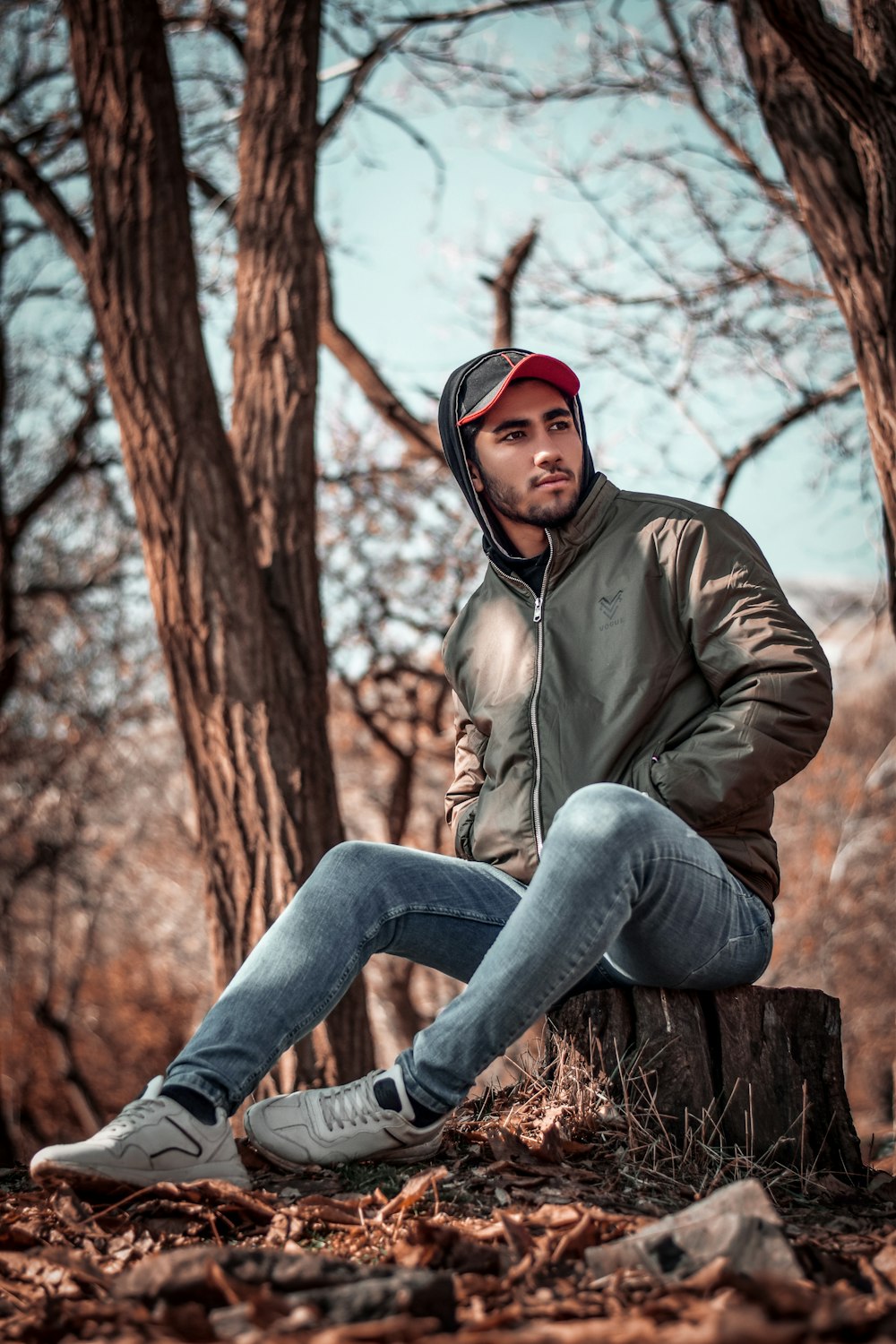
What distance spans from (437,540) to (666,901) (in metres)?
8.67

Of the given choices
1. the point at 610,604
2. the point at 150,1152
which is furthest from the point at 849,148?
the point at 150,1152

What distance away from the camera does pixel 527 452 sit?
310 cm

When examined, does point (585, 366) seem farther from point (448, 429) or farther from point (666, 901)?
point (666, 901)

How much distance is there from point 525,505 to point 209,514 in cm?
186

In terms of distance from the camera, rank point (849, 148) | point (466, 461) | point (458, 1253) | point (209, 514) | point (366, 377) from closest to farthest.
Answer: point (458, 1253) → point (466, 461) → point (849, 148) → point (209, 514) → point (366, 377)

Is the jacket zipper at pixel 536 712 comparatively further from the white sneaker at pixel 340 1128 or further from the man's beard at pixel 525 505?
the white sneaker at pixel 340 1128

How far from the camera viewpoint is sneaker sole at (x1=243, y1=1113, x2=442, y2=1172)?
242cm

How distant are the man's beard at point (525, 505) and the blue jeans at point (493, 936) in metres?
0.85

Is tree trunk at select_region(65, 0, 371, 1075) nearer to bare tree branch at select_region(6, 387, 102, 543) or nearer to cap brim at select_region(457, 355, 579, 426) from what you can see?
cap brim at select_region(457, 355, 579, 426)

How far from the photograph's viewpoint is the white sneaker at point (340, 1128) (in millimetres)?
2367

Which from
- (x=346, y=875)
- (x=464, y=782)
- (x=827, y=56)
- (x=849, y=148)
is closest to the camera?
(x=346, y=875)

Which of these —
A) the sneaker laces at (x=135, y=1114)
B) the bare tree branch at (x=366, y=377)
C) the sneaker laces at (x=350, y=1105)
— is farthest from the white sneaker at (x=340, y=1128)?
the bare tree branch at (x=366, y=377)

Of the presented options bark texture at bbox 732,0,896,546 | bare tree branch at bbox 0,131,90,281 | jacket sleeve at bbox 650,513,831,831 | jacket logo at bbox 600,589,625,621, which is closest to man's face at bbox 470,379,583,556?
jacket logo at bbox 600,589,625,621

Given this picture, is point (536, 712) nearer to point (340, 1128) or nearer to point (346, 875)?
point (346, 875)
